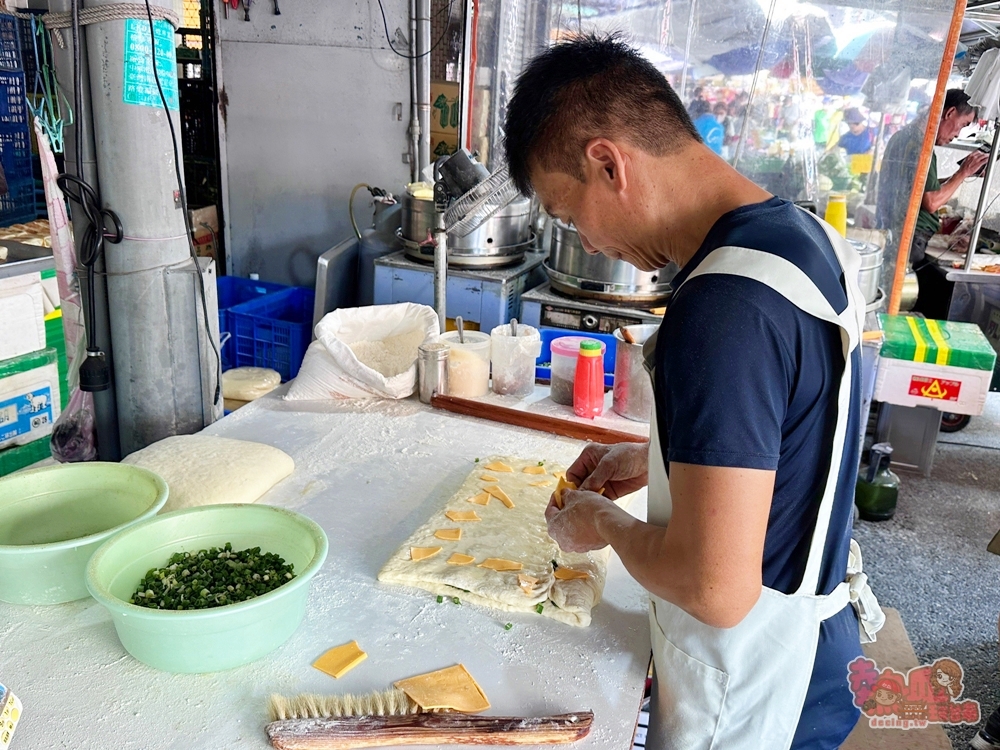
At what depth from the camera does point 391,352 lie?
249 centimetres

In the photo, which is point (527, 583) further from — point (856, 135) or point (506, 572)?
point (856, 135)

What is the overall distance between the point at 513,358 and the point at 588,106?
1.36 meters

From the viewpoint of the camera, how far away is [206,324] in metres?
2.05

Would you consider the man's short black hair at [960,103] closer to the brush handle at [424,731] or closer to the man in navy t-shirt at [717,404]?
the man in navy t-shirt at [717,404]

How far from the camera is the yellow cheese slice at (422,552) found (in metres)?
1.47

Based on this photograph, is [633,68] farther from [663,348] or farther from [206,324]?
[206,324]

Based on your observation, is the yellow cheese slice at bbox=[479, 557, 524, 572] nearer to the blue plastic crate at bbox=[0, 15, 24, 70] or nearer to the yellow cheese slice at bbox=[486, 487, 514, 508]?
the yellow cheese slice at bbox=[486, 487, 514, 508]

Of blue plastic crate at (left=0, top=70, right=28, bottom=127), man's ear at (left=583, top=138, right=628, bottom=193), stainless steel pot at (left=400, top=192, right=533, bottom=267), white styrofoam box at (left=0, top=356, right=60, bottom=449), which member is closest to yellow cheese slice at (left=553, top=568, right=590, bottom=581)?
man's ear at (left=583, top=138, right=628, bottom=193)

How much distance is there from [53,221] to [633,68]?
1445 mm

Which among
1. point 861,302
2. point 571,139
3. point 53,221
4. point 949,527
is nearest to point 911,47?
point 949,527

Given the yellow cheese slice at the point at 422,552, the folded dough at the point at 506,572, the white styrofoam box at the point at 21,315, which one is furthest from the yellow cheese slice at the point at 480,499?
the white styrofoam box at the point at 21,315

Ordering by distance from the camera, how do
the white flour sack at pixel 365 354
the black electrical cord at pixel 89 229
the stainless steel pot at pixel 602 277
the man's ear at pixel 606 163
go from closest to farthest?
1. the man's ear at pixel 606 163
2. the black electrical cord at pixel 89 229
3. the white flour sack at pixel 365 354
4. the stainless steel pot at pixel 602 277

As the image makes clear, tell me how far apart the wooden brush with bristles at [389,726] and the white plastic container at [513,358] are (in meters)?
1.36

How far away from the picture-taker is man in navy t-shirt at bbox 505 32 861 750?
91cm
